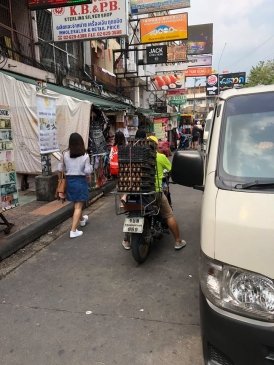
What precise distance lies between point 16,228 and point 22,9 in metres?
8.03

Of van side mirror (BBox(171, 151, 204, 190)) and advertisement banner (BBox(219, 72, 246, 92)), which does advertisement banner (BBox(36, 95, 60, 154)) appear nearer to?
van side mirror (BBox(171, 151, 204, 190))

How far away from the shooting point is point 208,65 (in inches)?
1166

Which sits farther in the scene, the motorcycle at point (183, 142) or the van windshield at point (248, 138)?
the motorcycle at point (183, 142)

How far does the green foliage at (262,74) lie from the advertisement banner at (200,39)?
8103mm

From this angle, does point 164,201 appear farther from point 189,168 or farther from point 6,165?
point 6,165

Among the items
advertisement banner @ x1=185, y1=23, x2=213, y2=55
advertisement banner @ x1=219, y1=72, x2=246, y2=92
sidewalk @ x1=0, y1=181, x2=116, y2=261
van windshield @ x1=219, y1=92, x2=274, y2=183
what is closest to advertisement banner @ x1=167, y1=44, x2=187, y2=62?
advertisement banner @ x1=185, y1=23, x2=213, y2=55

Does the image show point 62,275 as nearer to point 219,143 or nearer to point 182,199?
point 219,143

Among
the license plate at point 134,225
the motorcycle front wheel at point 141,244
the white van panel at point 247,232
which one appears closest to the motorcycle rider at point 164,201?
the motorcycle front wheel at point 141,244

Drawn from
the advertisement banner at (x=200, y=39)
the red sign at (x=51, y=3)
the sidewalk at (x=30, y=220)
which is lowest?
the sidewalk at (x=30, y=220)

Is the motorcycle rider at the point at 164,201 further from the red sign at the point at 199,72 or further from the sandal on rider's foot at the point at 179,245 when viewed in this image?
the red sign at the point at 199,72

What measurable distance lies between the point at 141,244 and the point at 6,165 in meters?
2.43

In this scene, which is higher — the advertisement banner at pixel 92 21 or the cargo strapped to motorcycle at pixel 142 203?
the advertisement banner at pixel 92 21

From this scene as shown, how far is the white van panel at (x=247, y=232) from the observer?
6.20ft

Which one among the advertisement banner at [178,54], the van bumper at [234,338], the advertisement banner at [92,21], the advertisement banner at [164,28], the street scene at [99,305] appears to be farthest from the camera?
the advertisement banner at [178,54]
